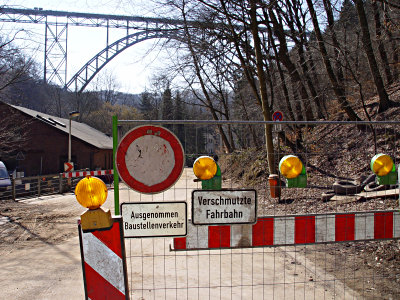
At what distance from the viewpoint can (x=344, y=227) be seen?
3.83 meters

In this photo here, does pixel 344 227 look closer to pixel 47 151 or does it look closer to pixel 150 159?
pixel 150 159

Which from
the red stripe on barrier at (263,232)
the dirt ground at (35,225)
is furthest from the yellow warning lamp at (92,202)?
the dirt ground at (35,225)

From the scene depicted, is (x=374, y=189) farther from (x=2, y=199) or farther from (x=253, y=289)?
(x=2, y=199)

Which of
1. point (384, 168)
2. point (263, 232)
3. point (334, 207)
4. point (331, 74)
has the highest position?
point (331, 74)

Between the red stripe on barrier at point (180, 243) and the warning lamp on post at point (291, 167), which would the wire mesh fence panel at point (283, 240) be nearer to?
the red stripe on barrier at point (180, 243)

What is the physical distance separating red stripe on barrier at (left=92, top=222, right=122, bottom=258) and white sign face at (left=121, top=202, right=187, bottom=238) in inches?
11.3

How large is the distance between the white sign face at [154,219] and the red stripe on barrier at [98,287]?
1.43 feet

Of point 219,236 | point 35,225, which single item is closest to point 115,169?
point 219,236

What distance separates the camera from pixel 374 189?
23.7 ft

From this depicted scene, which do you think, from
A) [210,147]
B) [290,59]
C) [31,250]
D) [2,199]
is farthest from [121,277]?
[290,59]

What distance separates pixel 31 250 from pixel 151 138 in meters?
5.40

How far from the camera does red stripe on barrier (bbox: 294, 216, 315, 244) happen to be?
375 centimetres

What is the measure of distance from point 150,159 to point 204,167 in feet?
1.79

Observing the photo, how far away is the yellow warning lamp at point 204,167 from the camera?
3.52m
